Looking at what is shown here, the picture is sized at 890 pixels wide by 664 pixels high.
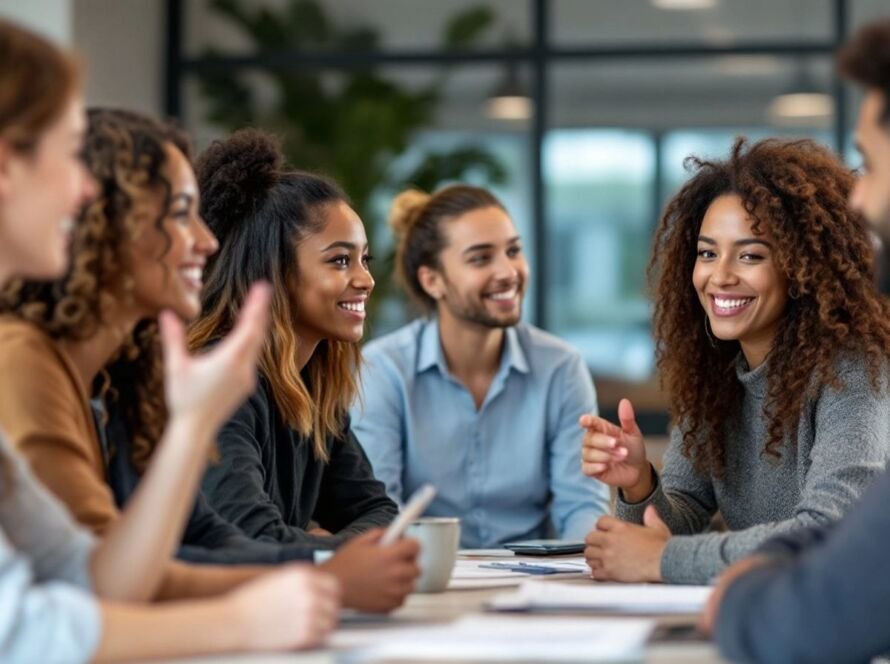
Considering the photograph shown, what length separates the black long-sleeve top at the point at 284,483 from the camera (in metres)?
2.49

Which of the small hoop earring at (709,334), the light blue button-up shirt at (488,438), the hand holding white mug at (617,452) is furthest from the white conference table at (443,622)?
the light blue button-up shirt at (488,438)

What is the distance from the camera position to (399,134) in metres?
6.77

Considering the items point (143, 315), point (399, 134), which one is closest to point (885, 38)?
point (143, 315)

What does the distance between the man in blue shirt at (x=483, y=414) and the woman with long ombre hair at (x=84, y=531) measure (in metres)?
2.32

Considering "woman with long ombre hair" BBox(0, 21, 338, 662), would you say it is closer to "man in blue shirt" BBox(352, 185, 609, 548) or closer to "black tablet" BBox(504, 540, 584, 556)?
"black tablet" BBox(504, 540, 584, 556)

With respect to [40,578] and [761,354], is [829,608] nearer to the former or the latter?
[40,578]

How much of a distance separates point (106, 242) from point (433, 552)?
1.99 ft

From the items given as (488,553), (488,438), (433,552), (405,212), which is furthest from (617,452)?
(405,212)

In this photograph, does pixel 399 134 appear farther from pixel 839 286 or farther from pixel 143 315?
pixel 143 315

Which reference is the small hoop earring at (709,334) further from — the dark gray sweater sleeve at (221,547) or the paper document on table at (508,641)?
the paper document on table at (508,641)

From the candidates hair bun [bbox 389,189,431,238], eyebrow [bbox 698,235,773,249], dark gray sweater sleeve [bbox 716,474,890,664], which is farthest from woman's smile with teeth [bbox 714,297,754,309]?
hair bun [bbox 389,189,431,238]

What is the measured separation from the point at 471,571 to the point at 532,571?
3.9 inches

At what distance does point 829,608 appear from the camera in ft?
5.05

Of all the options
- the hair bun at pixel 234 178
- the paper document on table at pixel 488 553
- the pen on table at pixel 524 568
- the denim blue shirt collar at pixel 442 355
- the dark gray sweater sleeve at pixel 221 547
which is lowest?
the paper document on table at pixel 488 553
